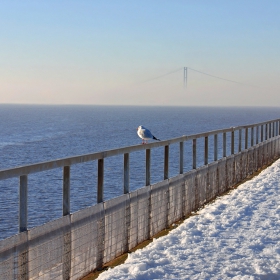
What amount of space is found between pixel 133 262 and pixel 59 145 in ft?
148

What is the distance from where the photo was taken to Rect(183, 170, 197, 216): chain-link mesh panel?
32.9 feet

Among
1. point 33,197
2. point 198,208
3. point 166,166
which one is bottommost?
point 33,197

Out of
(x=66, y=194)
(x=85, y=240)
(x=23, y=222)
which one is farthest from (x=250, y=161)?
(x=23, y=222)

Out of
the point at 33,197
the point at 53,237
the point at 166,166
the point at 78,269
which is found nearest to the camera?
the point at 53,237

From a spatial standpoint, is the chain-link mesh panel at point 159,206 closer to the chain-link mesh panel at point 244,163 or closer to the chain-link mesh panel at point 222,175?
the chain-link mesh panel at point 222,175

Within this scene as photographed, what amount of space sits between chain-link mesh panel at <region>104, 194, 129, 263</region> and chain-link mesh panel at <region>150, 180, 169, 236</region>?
98cm

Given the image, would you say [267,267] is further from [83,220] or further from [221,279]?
[83,220]

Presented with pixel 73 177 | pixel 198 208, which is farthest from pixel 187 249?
pixel 73 177

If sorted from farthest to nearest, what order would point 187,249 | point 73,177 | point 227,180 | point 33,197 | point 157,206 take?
point 73,177, point 33,197, point 227,180, point 157,206, point 187,249

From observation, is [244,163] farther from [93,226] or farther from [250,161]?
[93,226]

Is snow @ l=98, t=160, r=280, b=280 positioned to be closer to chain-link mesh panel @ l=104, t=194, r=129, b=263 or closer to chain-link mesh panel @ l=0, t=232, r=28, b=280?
chain-link mesh panel @ l=104, t=194, r=129, b=263

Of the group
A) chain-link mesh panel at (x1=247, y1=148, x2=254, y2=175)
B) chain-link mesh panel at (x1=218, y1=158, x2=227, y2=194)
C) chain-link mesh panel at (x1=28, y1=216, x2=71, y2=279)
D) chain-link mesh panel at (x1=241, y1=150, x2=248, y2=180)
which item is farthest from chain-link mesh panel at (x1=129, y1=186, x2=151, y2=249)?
chain-link mesh panel at (x1=247, y1=148, x2=254, y2=175)

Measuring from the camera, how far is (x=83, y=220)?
6422 mm

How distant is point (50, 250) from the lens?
5812mm
